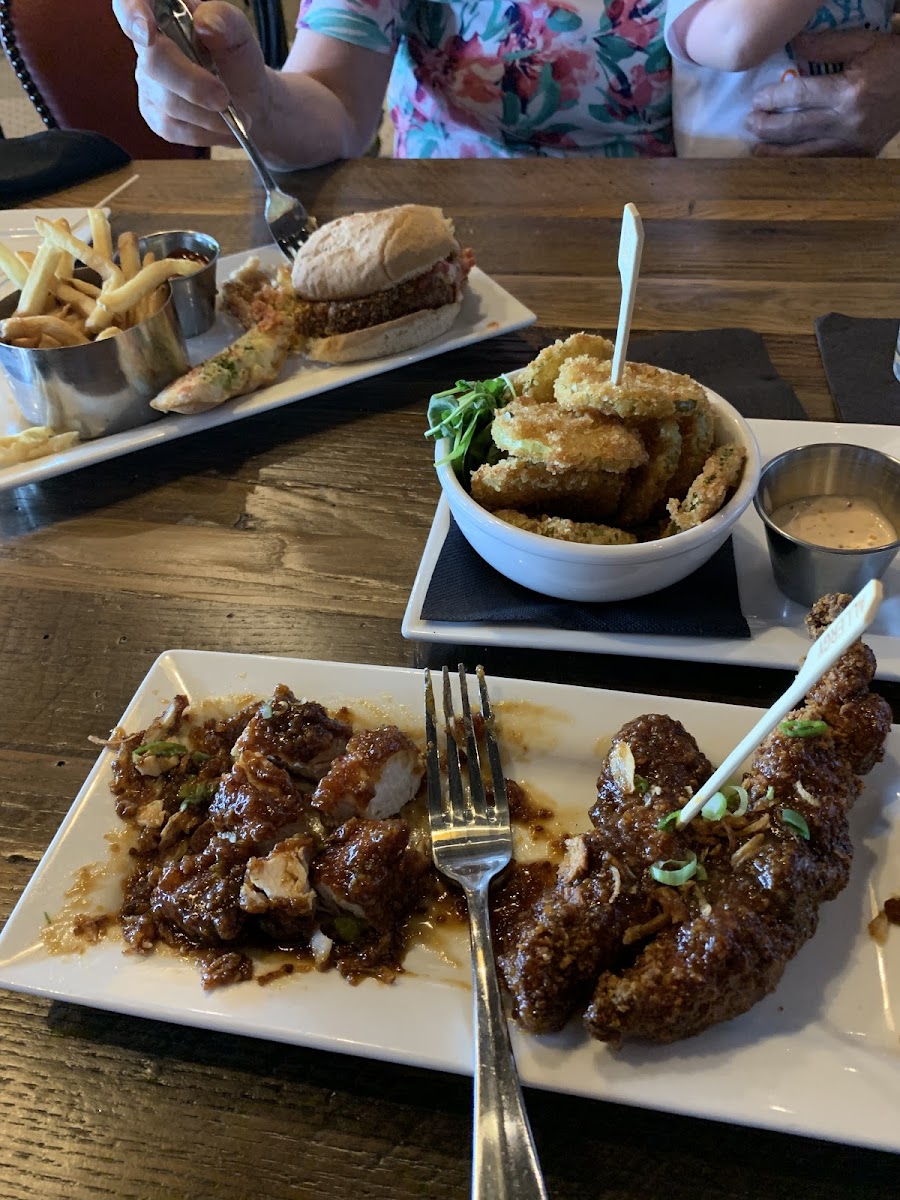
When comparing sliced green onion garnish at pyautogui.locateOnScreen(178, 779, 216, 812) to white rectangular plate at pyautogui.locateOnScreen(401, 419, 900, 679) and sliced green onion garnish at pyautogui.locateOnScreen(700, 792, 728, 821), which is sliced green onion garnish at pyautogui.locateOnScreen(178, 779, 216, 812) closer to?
white rectangular plate at pyautogui.locateOnScreen(401, 419, 900, 679)

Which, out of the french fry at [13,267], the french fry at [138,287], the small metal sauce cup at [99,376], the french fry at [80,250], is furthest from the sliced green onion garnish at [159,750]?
the french fry at [13,267]

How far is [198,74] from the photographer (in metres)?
2.71

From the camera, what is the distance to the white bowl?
4.83 feet

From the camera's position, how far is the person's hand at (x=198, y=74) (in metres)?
2.61

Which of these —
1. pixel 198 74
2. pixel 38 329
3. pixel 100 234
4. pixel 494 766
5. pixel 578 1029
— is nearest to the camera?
pixel 578 1029

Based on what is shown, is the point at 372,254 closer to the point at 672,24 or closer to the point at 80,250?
the point at 80,250

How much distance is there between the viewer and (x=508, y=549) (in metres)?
1.55

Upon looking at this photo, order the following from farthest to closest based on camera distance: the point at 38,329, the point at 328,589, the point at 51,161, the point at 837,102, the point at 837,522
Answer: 1. the point at 51,161
2. the point at 837,102
3. the point at 38,329
4. the point at 328,589
5. the point at 837,522

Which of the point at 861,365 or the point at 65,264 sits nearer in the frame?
the point at 861,365

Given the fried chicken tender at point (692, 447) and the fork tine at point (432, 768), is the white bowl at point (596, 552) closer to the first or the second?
the fried chicken tender at point (692, 447)

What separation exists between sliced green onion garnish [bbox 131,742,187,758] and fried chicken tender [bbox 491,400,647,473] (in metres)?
0.79

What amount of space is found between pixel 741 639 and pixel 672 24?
2.43 m

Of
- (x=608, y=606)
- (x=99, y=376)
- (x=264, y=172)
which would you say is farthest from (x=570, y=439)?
(x=264, y=172)

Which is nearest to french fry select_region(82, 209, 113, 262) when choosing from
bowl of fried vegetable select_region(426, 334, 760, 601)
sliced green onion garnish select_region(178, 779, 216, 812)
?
bowl of fried vegetable select_region(426, 334, 760, 601)
